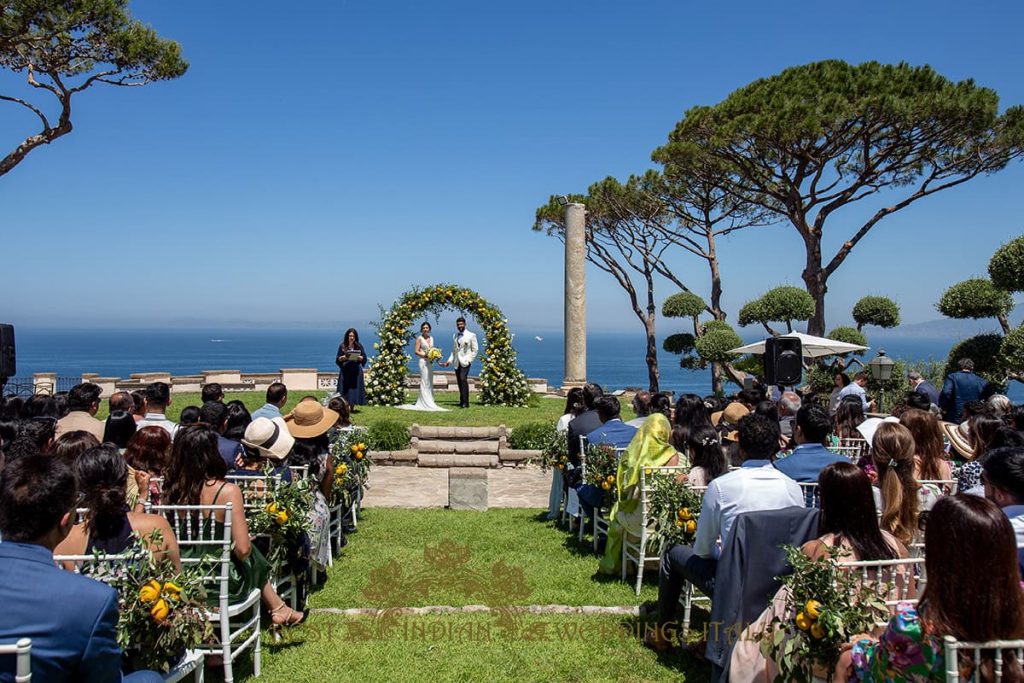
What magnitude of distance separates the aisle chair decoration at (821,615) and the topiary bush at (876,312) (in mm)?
19298

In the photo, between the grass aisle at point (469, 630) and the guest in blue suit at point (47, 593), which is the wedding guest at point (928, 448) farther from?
the guest in blue suit at point (47, 593)

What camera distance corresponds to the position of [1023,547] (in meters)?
→ 3.17

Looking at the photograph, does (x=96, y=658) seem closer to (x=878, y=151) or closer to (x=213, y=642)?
(x=213, y=642)

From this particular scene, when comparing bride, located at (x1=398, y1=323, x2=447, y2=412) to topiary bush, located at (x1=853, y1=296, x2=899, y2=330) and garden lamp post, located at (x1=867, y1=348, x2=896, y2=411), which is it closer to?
garden lamp post, located at (x1=867, y1=348, x2=896, y2=411)

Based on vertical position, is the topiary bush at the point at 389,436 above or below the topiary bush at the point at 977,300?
below

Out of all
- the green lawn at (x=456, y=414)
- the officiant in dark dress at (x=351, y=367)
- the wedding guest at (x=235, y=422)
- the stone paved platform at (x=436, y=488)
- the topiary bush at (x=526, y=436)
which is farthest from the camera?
the officiant in dark dress at (x=351, y=367)

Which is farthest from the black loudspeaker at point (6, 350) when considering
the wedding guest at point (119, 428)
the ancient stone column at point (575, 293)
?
the ancient stone column at point (575, 293)

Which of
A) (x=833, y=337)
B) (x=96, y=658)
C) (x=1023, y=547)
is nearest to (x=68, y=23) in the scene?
(x=96, y=658)

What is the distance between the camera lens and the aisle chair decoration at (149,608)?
2.98m

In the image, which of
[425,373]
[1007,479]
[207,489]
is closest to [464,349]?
[425,373]

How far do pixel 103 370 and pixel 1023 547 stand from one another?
121m

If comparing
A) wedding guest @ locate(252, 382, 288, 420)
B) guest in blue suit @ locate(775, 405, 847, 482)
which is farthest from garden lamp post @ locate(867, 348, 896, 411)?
wedding guest @ locate(252, 382, 288, 420)

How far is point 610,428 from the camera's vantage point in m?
6.72

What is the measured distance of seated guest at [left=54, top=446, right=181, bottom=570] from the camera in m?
3.33
